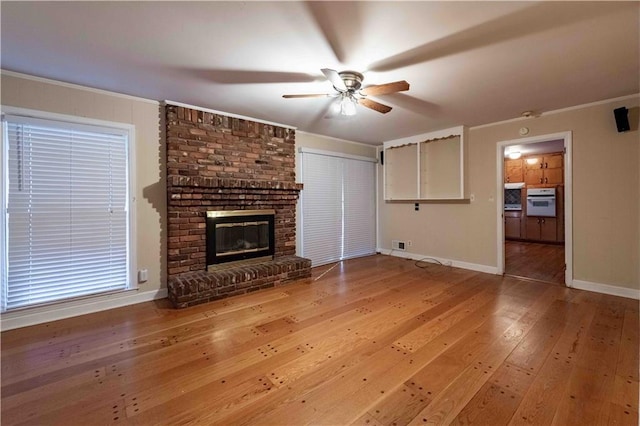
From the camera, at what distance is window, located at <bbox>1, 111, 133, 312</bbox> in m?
2.66

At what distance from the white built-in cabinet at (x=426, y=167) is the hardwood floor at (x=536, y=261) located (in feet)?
5.16

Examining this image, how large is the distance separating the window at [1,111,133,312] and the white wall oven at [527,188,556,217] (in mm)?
8690

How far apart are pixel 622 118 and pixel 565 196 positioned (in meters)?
1.06

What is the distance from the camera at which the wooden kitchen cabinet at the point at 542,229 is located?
6915 millimetres

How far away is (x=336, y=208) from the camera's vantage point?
213 inches

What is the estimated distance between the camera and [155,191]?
3408mm

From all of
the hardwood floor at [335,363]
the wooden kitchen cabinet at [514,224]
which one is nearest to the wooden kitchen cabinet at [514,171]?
the wooden kitchen cabinet at [514,224]

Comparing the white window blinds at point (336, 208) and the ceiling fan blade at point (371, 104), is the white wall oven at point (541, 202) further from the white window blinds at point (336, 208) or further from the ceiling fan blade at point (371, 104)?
the ceiling fan blade at point (371, 104)

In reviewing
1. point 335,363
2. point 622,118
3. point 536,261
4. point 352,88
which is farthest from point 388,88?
point 536,261

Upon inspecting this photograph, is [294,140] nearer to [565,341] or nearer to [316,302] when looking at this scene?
[316,302]

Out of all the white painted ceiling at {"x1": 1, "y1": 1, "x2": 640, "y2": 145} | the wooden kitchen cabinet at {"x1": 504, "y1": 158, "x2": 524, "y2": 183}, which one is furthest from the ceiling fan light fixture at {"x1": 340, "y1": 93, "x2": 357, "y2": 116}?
the wooden kitchen cabinet at {"x1": 504, "y1": 158, "x2": 524, "y2": 183}

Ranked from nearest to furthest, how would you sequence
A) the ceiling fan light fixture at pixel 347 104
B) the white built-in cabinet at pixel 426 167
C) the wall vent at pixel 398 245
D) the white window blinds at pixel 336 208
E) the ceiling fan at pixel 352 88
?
the ceiling fan at pixel 352 88 < the ceiling fan light fixture at pixel 347 104 < the white built-in cabinet at pixel 426 167 < the white window blinds at pixel 336 208 < the wall vent at pixel 398 245

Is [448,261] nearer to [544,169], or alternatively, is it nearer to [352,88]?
[352,88]

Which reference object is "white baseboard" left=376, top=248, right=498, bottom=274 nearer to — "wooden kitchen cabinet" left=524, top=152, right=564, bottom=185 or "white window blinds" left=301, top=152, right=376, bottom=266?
"white window blinds" left=301, top=152, right=376, bottom=266
